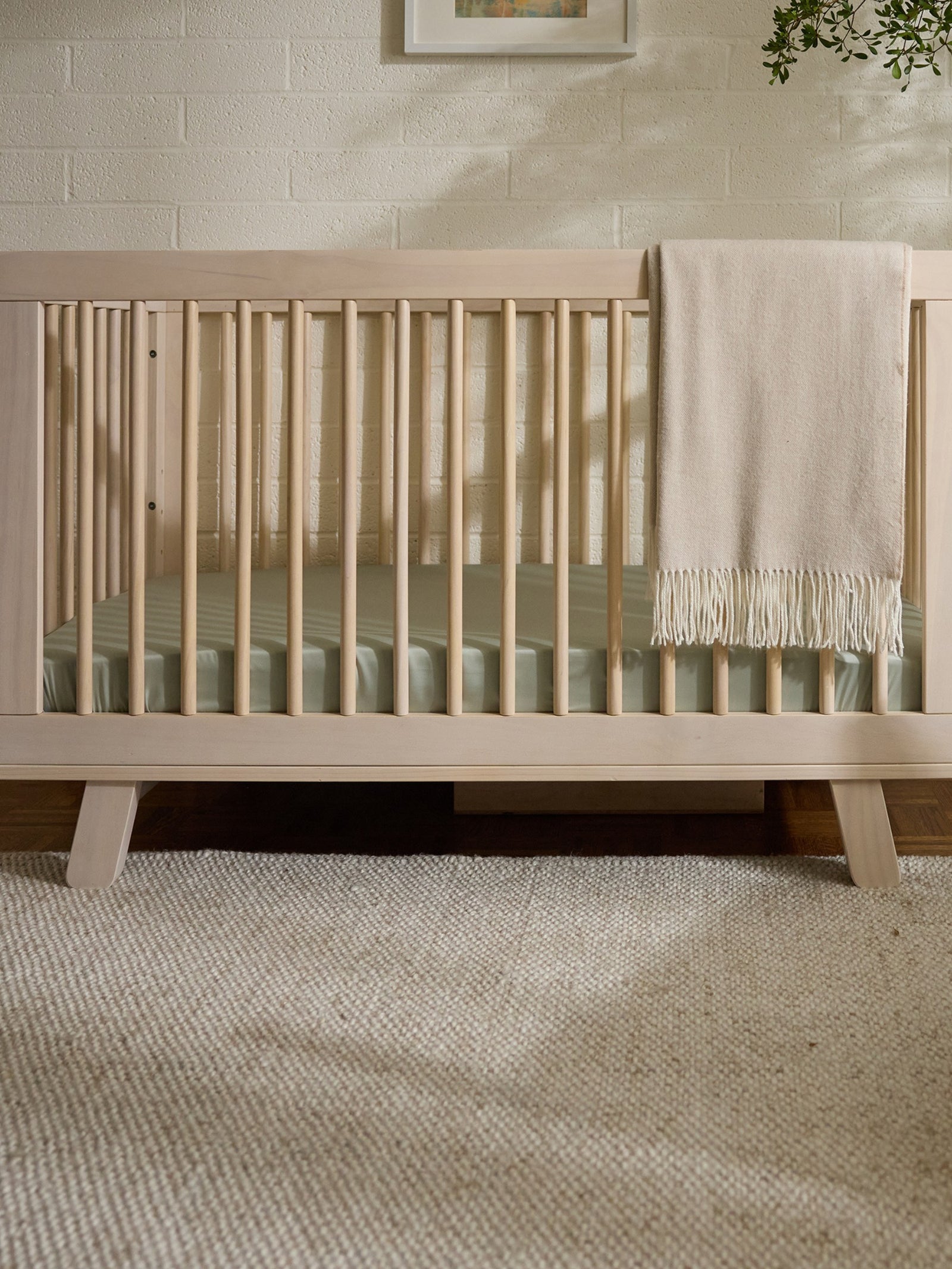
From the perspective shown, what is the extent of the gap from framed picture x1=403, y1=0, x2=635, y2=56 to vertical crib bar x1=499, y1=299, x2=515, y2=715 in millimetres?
1081

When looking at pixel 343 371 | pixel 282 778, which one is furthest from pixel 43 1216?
pixel 343 371

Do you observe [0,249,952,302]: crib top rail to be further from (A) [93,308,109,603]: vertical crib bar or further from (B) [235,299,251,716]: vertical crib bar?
(A) [93,308,109,603]: vertical crib bar

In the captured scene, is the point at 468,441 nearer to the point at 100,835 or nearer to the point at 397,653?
the point at 397,653

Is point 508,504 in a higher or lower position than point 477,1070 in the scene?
higher

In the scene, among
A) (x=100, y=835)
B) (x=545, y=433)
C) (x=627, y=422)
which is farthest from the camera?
(x=545, y=433)

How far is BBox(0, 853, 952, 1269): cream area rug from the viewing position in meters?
0.65

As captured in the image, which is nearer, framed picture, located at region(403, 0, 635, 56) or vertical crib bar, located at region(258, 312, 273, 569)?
vertical crib bar, located at region(258, 312, 273, 569)

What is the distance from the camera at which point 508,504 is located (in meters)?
1.14

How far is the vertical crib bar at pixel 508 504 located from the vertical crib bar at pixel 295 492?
219mm

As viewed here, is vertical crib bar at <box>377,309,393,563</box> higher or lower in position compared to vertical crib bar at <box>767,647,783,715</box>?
higher

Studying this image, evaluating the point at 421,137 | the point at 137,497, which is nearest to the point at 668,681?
the point at 137,497

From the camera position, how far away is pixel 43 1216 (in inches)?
25.9

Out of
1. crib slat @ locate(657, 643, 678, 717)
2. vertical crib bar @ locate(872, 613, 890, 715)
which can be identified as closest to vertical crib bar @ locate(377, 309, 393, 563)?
crib slat @ locate(657, 643, 678, 717)

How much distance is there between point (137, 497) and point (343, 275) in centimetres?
34
